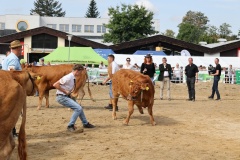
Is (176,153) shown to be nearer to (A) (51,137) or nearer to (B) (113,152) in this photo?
(B) (113,152)

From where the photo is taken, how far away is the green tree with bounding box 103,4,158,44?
58.9 metres

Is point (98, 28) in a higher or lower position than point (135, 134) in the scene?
higher

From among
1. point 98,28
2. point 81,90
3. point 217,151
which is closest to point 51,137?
point 217,151

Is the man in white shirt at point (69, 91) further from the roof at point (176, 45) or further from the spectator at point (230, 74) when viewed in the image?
the roof at point (176, 45)

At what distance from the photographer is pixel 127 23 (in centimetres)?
5922

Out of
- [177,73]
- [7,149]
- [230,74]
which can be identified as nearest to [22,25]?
[177,73]

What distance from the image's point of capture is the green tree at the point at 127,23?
193 ft

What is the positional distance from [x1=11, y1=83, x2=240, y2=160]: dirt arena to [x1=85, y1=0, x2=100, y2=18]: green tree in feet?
346

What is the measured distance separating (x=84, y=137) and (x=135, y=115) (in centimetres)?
399

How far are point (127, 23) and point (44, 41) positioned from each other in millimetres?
18755

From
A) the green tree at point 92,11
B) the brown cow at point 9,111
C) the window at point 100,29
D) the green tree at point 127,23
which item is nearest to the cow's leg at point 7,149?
the brown cow at point 9,111

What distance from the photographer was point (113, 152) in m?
7.93

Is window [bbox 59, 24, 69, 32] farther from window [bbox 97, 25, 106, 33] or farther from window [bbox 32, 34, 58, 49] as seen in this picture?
window [bbox 32, 34, 58, 49]

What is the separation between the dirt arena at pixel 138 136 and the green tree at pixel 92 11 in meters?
105
